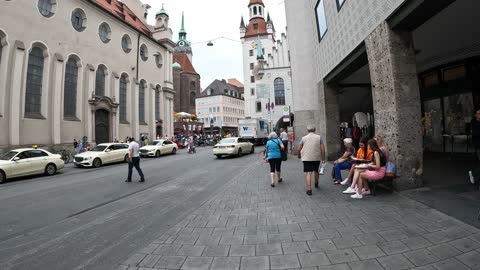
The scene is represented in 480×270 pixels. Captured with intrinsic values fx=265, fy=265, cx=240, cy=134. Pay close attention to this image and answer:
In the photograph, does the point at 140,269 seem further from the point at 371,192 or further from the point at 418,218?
the point at 371,192

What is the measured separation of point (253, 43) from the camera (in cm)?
6725

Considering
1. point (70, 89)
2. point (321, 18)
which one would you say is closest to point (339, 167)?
point (321, 18)

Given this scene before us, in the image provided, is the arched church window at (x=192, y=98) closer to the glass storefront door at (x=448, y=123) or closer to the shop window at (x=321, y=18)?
the shop window at (x=321, y=18)

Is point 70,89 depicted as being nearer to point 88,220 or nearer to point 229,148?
point 229,148

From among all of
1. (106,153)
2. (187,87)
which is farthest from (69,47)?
(187,87)

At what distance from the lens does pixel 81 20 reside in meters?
Answer: 27.2

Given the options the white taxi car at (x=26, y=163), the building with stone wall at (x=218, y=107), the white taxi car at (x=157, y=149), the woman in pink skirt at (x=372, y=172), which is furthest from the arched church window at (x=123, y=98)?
the building with stone wall at (x=218, y=107)

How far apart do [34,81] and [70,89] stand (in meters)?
3.41

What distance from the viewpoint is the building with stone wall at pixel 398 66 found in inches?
234

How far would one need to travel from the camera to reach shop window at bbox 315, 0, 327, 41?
448 inches

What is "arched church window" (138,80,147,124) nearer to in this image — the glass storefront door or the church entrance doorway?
the church entrance doorway

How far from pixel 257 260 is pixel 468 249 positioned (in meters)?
2.50

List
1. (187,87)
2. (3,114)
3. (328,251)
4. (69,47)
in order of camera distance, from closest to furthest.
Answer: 1. (328,251)
2. (3,114)
3. (69,47)
4. (187,87)

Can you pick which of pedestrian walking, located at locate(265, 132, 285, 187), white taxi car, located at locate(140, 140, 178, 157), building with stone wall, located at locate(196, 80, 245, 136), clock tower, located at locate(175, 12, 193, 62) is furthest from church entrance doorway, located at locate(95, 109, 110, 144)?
clock tower, located at locate(175, 12, 193, 62)
